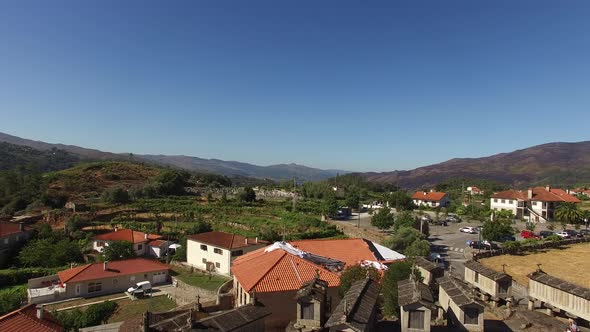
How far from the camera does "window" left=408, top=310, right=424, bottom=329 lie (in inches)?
502

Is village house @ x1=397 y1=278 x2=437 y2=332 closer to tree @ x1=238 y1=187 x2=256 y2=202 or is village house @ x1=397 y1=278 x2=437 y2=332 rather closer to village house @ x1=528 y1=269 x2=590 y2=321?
village house @ x1=528 y1=269 x2=590 y2=321

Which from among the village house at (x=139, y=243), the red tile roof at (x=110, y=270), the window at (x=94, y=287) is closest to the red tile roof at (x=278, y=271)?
the red tile roof at (x=110, y=270)

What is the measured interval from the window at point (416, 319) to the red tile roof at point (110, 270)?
28681mm

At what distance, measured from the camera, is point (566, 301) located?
55.9 feet

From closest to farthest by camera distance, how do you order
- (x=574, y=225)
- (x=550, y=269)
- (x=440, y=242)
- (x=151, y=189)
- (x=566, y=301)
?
(x=566, y=301) < (x=550, y=269) < (x=440, y=242) < (x=574, y=225) < (x=151, y=189)

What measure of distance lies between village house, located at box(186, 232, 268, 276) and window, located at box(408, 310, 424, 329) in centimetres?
2448

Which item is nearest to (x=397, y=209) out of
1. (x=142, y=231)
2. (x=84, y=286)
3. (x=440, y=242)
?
(x=440, y=242)

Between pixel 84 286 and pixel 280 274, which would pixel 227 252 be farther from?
pixel 280 274

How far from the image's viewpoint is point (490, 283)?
1956cm

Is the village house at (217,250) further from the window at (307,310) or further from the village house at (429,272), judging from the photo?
the window at (307,310)

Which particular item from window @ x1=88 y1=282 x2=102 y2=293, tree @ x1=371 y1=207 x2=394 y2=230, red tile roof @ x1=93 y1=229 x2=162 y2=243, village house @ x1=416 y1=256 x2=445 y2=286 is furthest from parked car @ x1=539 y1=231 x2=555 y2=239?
window @ x1=88 y1=282 x2=102 y2=293

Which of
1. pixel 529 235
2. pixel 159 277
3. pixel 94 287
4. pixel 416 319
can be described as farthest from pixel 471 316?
pixel 529 235

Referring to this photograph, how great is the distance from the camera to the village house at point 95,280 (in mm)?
31984

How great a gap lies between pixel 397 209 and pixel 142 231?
4457cm
